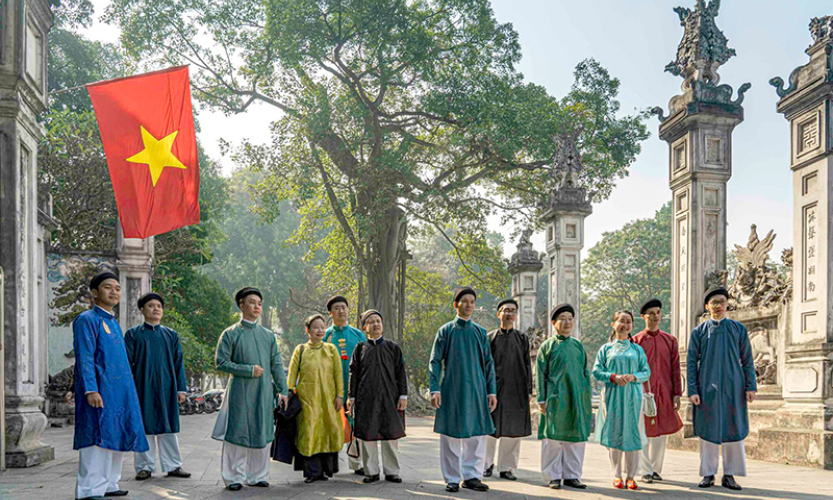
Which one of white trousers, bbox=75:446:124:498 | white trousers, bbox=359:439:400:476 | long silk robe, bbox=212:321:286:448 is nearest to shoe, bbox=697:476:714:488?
white trousers, bbox=359:439:400:476

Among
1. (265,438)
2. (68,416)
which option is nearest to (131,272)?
(68,416)

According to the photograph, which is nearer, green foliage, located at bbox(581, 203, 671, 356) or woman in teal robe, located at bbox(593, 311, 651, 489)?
woman in teal robe, located at bbox(593, 311, 651, 489)

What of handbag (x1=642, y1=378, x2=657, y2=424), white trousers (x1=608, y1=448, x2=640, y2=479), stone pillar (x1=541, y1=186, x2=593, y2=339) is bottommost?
white trousers (x1=608, y1=448, x2=640, y2=479)

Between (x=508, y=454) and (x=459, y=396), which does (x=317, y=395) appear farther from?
(x=508, y=454)

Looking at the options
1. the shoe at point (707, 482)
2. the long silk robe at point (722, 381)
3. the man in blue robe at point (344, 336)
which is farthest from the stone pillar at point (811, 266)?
the man in blue robe at point (344, 336)

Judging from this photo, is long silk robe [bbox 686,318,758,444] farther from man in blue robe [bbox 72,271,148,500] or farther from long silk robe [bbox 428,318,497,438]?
man in blue robe [bbox 72,271,148,500]

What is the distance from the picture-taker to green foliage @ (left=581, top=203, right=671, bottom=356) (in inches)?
1439

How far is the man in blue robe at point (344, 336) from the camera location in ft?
24.1

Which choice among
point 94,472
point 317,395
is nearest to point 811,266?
point 317,395

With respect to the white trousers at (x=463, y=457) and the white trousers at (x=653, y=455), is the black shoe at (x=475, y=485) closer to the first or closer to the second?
the white trousers at (x=463, y=457)

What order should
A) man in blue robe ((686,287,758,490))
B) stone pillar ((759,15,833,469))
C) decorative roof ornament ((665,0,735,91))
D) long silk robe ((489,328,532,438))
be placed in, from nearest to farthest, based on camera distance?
man in blue robe ((686,287,758,490)) → long silk robe ((489,328,532,438)) → stone pillar ((759,15,833,469)) → decorative roof ornament ((665,0,735,91))

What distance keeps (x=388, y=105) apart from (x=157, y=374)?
14.7m

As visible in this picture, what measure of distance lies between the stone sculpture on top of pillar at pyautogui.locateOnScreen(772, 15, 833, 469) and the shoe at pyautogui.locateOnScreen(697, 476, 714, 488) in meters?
1.83

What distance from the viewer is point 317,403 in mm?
6660
